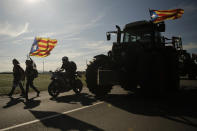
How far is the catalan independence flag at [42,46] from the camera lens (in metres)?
10.00

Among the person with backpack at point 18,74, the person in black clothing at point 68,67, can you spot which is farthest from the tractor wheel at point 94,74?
the person with backpack at point 18,74

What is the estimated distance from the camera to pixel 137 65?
5.86m

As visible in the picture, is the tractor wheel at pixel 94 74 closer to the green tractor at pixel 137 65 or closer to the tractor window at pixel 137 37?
the green tractor at pixel 137 65

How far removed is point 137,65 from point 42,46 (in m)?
7.17

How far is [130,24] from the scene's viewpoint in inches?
292

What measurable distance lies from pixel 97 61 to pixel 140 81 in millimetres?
2065

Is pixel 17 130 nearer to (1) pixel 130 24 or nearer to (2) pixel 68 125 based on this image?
(2) pixel 68 125

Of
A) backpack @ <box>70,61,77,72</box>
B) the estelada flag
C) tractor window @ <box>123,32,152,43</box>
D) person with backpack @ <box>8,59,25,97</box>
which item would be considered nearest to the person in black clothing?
backpack @ <box>70,61,77,72</box>

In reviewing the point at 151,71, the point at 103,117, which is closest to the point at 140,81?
the point at 151,71

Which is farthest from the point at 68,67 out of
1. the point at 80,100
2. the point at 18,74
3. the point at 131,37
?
the point at 131,37

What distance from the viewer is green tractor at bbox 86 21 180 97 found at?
18.6ft

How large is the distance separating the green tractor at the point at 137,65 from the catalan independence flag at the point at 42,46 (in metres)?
5.00

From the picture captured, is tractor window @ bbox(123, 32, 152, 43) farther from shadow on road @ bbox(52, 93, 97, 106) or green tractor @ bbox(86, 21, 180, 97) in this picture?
shadow on road @ bbox(52, 93, 97, 106)

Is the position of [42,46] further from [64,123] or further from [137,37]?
[64,123]
